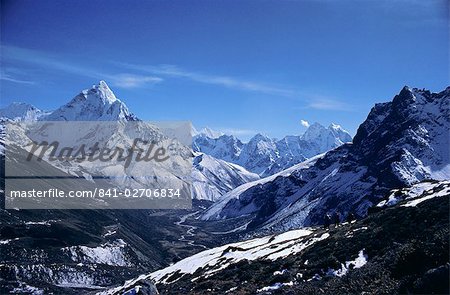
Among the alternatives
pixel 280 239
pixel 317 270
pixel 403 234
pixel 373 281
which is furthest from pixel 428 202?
pixel 280 239

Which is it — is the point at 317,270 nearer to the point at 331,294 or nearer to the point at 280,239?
the point at 331,294

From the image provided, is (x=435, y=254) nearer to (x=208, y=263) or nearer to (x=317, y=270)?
(x=317, y=270)

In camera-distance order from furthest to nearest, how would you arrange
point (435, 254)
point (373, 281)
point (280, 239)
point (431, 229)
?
point (280, 239)
point (431, 229)
point (373, 281)
point (435, 254)

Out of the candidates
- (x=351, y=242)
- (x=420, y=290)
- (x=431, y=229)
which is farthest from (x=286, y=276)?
(x=420, y=290)

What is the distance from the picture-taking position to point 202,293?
5156 centimetres

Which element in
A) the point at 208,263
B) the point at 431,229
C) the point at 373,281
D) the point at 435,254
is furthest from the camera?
the point at 208,263

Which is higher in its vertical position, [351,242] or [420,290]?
[351,242]

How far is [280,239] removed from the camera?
85938mm

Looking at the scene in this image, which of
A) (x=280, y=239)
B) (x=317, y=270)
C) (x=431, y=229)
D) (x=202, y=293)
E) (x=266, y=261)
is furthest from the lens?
(x=280, y=239)

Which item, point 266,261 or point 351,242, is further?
point 266,261

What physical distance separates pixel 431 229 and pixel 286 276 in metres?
16.0

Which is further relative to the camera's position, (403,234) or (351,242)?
(351,242)

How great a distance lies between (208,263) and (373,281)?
158 ft

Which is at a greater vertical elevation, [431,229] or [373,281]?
[431,229]
